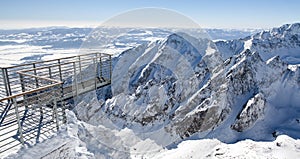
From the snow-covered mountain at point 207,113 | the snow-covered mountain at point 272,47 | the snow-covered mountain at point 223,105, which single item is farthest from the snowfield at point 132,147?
the snow-covered mountain at point 272,47

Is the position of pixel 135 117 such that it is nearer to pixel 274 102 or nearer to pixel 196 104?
pixel 196 104

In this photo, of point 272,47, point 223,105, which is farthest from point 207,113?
point 272,47

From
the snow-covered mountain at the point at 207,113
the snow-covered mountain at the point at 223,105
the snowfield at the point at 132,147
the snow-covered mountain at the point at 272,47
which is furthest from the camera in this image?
the snow-covered mountain at the point at 272,47

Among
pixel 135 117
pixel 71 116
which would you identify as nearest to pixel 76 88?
pixel 71 116

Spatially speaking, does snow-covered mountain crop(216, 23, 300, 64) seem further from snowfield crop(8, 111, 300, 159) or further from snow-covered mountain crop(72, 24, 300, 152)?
snowfield crop(8, 111, 300, 159)

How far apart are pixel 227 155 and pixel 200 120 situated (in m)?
11.1

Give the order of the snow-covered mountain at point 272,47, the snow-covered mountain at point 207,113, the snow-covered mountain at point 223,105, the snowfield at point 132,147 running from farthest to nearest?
the snow-covered mountain at point 272,47 → the snow-covered mountain at point 223,105 → the snow-covered mountain at point 207,113 → the snowfield at point 132,147

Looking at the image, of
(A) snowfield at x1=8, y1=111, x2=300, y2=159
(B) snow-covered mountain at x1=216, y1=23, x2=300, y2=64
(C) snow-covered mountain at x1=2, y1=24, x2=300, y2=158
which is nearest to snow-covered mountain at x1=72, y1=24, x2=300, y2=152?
(C) snow-covered mountain at x1=2, y1=24, x2=300, y2=158

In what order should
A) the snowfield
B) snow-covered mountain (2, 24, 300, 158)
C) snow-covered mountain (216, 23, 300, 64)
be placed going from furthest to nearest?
snow-covered mountain (216, 23, 300, 64)
snow-covered mountain (2, 24, 300, 158)
the snowfield

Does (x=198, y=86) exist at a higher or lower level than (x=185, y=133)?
higher

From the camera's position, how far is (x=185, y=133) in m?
34.0

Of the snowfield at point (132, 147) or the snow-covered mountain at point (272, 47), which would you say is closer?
the snowfield at point (132, 147)

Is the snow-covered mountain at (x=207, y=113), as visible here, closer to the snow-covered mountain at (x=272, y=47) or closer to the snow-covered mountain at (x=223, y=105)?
the snow-covered mountain at (x=223, y=105)

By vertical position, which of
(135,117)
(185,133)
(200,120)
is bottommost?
(135,117)
